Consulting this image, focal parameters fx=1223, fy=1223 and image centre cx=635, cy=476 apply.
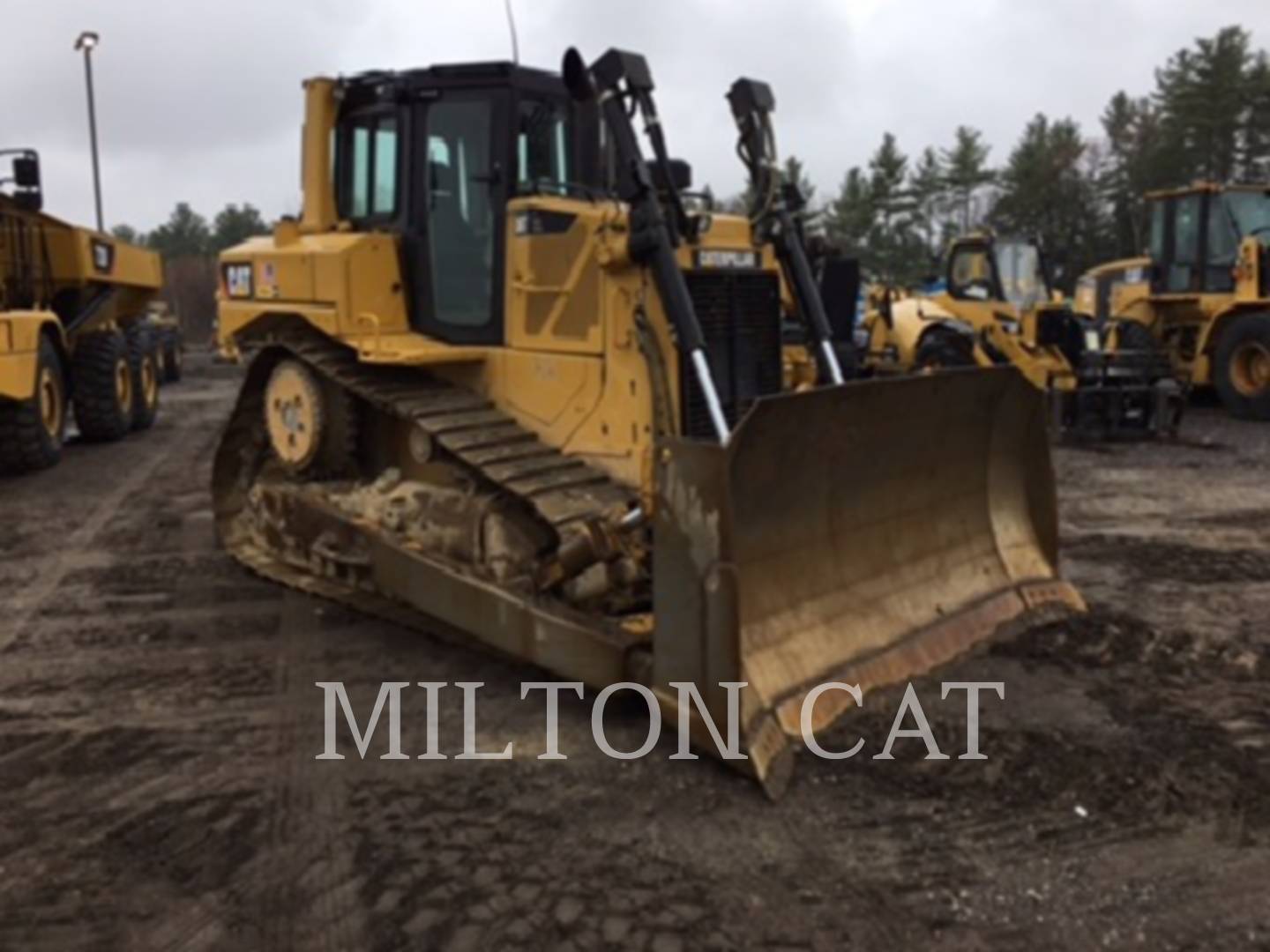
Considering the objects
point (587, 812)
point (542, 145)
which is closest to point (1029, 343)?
point (542, 145)

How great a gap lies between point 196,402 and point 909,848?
57.0 ft

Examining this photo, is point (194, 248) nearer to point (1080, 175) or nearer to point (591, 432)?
point (1080, 175)

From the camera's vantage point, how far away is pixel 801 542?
474cm

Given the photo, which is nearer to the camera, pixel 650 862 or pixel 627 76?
pixel 650 862

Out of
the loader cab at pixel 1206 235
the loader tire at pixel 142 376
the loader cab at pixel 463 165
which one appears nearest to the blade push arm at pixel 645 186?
the loader cab at pixel 463 165

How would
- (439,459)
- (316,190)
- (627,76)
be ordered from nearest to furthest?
(627,76) → (439,459) → (316,190)

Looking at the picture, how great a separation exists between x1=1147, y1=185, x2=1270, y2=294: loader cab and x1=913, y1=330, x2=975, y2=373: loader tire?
3.51m

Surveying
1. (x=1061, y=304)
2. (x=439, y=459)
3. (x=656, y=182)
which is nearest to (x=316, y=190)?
(x=439, y=459)

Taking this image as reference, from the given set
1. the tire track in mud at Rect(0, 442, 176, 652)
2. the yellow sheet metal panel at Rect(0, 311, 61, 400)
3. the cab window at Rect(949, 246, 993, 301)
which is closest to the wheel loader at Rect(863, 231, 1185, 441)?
the cab window at Rect(949, 246, 993, 301)

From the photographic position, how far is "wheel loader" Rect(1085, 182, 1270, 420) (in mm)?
14664

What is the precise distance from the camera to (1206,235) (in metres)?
15.7

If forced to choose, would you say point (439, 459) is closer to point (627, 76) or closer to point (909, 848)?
point (627, 76)

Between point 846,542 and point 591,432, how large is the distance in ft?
4.15

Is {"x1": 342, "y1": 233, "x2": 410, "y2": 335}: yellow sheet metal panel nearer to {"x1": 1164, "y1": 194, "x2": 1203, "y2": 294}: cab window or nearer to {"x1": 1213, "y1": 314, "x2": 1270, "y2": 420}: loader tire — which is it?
{"x1": 1213, "y1": 314, "x2": 1270, "y2": 420}: loader tire
